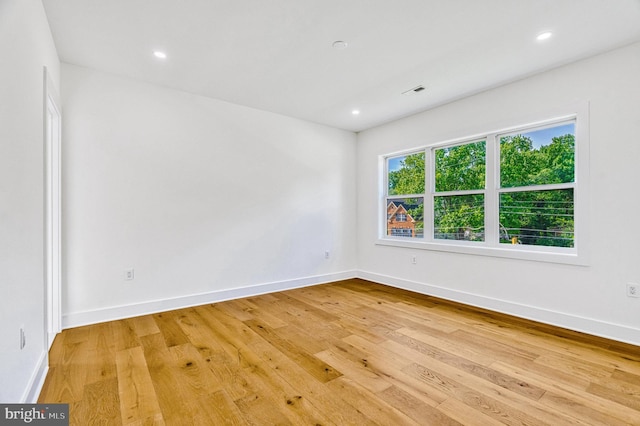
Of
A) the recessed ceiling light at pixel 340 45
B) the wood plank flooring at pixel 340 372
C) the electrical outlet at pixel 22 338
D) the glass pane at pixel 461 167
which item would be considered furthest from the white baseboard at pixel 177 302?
the recessed ceiling light at pixel 340 45

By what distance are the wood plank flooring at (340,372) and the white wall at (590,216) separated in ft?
0.89

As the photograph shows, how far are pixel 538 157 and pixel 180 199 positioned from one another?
4.11 metres

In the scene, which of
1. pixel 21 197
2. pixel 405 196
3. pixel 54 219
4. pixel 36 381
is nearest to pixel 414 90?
pixel 405 196

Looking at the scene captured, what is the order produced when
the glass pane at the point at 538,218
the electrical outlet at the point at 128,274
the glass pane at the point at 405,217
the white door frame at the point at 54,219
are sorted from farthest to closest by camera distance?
the glass pane at the point at 405,217, the electrical outlet at the point at 128,274, the glass pane at the point at 538,218, the white door frame at the point at 54,219

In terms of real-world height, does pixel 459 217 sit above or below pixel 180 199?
below

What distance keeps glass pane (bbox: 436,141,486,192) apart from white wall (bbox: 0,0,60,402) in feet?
13.9

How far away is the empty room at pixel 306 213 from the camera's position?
5.93ft

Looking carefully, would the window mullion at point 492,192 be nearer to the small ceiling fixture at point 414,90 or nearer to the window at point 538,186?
the window at point 538,186

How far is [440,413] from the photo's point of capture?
1.70m

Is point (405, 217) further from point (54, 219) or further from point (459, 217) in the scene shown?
point (54, 219)

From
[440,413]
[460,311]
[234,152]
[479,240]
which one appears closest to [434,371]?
[440,413]

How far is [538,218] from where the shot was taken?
3.26m

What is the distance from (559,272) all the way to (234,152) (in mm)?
3961

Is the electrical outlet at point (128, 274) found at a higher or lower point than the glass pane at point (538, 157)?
lower
